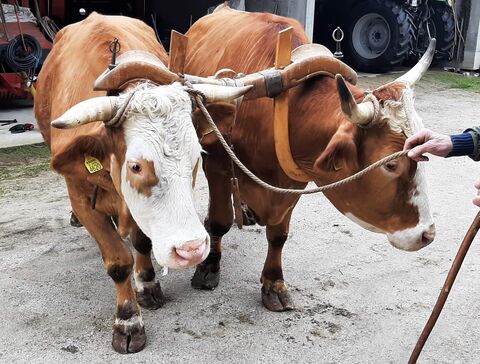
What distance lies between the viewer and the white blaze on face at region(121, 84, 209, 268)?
2.45 m

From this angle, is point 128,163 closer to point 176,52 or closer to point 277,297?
point 176,52

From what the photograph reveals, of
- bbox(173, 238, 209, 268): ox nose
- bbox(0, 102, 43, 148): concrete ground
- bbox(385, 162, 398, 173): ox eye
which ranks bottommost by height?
bbox(0, 102, 43, 148): concrete ground

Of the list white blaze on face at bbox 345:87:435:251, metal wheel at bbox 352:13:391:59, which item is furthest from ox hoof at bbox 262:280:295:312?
metal wheel at bbox 352:13:391:59

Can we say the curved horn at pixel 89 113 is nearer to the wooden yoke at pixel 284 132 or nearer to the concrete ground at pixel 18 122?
the wooden yoke at pixel 284 132

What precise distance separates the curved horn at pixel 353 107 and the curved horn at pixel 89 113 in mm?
984

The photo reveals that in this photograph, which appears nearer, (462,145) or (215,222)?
(462,145)

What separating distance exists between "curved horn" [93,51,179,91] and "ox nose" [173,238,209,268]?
86cm

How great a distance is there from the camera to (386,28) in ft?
43.4

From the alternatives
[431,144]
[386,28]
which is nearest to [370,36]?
[386,28]

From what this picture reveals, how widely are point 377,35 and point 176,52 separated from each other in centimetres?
1129

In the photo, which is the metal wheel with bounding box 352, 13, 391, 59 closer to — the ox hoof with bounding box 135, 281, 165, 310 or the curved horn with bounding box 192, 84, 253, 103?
the ox hoof with bounding box 135, 281, 165, 310

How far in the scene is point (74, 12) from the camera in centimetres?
1086

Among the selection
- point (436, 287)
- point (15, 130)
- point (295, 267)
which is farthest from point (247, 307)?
point (15, 130)

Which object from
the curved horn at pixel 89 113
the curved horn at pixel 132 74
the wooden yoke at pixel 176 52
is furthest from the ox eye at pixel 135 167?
the wooden yoke at pixel 176 52
